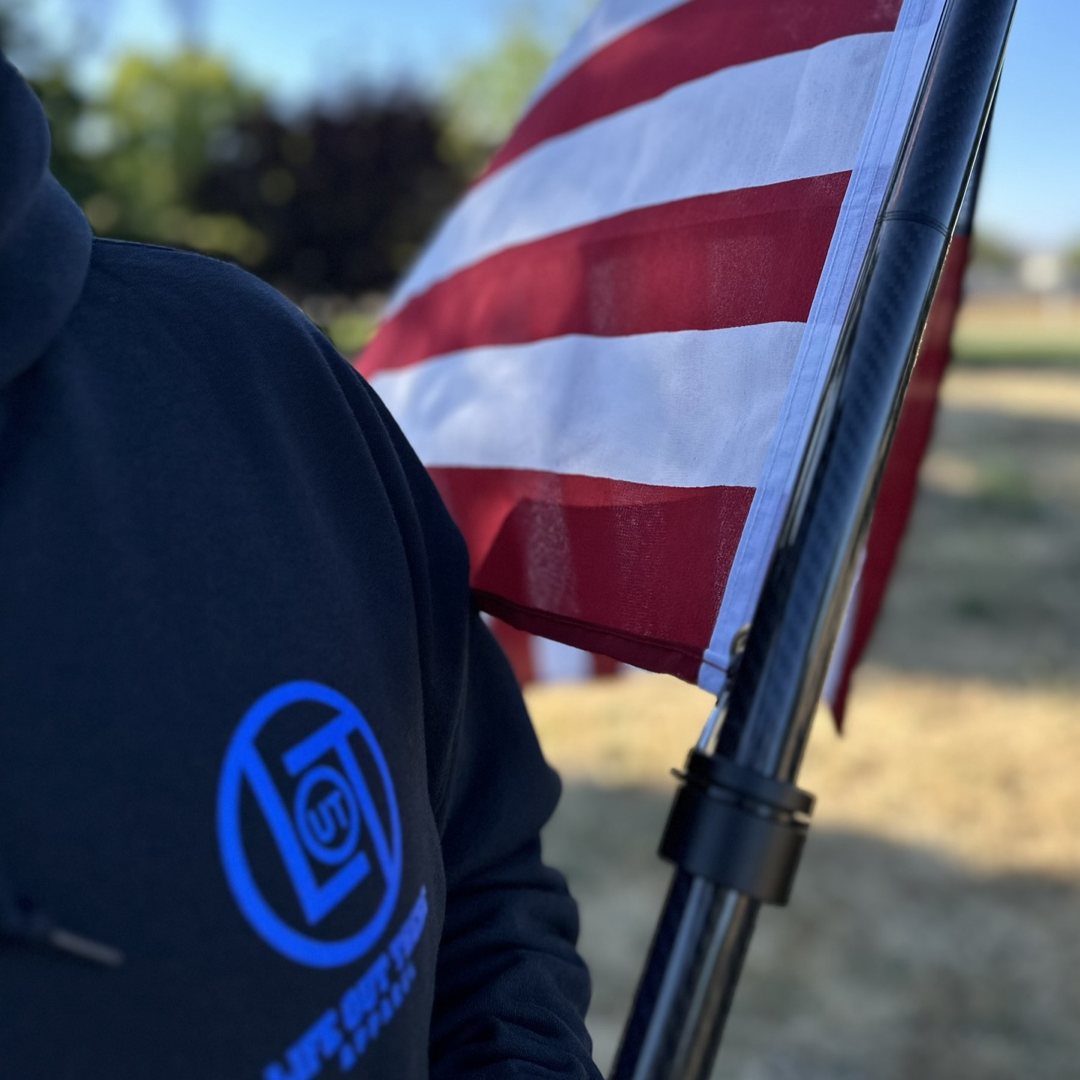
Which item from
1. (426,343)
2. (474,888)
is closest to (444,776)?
(474,888)

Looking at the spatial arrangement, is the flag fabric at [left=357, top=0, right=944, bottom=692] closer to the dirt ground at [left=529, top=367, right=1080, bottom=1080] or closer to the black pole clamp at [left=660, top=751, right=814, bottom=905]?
the black pole clamp at [left=660, top=751, right=814, bottom=905]

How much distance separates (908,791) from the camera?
384 centimetres

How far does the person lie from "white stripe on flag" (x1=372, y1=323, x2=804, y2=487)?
0.89ft

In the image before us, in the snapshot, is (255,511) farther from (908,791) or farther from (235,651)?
(908,791)

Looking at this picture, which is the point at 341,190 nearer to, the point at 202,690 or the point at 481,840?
the point at 481,840

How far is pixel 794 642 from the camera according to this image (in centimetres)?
67

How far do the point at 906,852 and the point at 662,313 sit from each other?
2.75m

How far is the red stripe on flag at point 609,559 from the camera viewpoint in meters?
0.93

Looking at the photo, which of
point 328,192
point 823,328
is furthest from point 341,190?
point 823,328

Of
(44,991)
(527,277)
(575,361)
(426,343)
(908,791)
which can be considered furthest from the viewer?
(908,791)

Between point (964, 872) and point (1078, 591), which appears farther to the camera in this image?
point (1078, 591)

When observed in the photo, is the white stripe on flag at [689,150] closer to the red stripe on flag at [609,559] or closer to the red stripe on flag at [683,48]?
the red stripe on flag at [683,48]

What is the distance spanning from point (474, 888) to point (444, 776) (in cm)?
11

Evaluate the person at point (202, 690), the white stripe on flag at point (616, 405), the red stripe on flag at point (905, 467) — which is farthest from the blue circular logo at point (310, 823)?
the red stripe on flag at point (905, 467)
